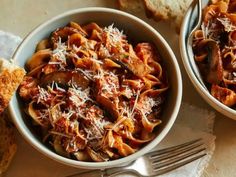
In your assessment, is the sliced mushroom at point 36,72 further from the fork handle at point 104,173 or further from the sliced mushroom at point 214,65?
the sliced mushroom at point 214,65

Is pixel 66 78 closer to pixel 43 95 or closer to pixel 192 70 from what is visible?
pixel 43 95

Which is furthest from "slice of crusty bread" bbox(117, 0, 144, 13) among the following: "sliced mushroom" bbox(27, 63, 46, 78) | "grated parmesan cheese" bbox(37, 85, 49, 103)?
"grated parmesan cheese" bbox(37, 85, 49, 103)

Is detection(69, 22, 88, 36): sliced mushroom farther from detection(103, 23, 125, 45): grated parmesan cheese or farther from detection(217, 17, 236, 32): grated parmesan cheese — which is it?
detection(217, 17, 236, 32): grated parmesan cheese

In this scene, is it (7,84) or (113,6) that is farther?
(113,6)

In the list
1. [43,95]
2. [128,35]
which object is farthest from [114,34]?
[43,95]

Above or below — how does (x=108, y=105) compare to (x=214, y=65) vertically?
below
